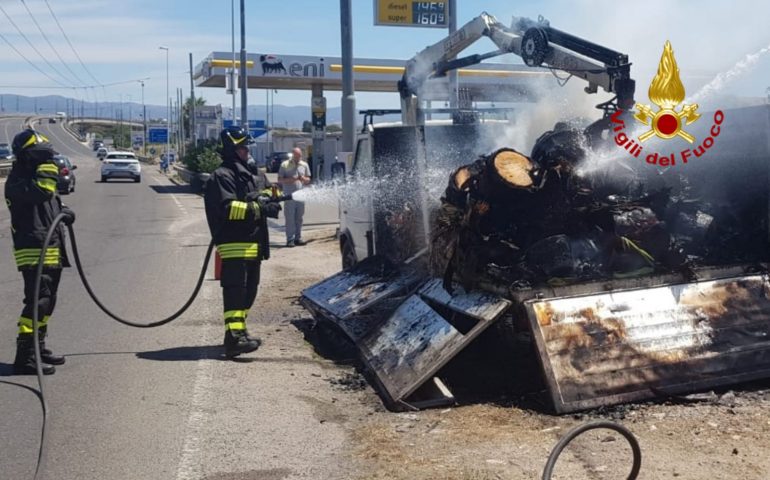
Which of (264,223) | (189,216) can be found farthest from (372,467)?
(189,216)

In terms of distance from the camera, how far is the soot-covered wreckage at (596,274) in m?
5.65

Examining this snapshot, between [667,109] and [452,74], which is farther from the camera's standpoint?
[452,74]

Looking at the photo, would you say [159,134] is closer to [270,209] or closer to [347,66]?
[347,66]

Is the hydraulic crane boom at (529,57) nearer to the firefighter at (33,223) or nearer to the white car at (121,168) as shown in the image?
the firefighter at (33,223)

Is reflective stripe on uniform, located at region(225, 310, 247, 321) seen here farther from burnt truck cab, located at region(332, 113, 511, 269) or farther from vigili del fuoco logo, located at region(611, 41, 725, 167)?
vigili del fuoco logo, located at region(611, 41, 725, 167)

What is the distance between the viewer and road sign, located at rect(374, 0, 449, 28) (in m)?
20.4

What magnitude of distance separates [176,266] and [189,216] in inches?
406

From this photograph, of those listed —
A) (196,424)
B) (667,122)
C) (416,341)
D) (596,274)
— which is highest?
(667,122)

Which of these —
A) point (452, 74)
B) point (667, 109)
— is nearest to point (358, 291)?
point (667, 109)

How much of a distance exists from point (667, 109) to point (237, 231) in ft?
13.1

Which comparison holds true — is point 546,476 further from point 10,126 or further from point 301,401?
point 10,126

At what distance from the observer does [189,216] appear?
23484 millimetres

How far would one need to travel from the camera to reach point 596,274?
6.13 metres

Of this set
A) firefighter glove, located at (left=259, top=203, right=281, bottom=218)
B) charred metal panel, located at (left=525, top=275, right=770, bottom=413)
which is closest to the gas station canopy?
firefighter glove, located at (left=259, top=203, right=281, bottom=218)
